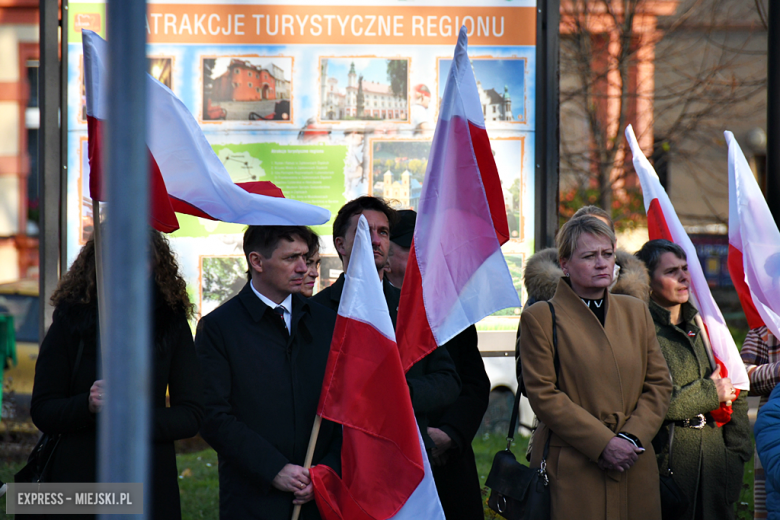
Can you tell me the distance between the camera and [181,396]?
10.6 feet

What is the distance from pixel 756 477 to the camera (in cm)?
450

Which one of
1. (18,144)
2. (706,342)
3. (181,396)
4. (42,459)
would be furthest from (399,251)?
(18,144)

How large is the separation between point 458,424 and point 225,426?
1.34m

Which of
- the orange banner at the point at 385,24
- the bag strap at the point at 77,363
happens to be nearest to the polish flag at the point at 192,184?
the bag strap at the point at 77,363

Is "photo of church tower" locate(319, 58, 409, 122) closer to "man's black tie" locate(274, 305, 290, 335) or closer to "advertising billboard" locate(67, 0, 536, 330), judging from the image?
"advertising billboard" locate(67, 0, 536, 330)

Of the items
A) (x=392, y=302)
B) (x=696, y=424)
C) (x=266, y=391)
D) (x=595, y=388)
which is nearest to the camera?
(x=266, y=391)

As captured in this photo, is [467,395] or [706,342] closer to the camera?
[467,395]

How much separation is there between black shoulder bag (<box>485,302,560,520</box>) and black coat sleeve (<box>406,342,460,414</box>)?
407 millimetres

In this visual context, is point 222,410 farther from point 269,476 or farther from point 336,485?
point 336,485

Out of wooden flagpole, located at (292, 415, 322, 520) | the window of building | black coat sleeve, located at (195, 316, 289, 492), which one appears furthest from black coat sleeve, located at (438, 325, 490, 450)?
the window of building

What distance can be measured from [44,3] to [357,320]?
11.0ft

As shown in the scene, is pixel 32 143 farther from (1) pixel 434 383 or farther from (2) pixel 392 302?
(1) pixel 434 383

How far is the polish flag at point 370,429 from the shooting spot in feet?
10.2

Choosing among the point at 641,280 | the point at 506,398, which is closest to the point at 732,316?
the point at 506,398
